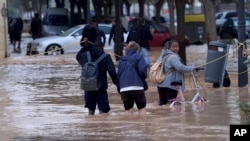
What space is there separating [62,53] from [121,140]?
24.9 m

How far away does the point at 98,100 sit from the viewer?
15.0 meters

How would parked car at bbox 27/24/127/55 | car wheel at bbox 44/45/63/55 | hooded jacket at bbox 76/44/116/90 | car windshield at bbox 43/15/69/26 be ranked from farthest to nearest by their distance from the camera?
car windshield at bbox 43/15/69/26, parked car at bbox 27/24/127/55, car wheel at bbox 44/45/63/55, hooded jacket at bbox 76/44/116/90

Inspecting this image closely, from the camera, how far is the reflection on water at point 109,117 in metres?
12.4

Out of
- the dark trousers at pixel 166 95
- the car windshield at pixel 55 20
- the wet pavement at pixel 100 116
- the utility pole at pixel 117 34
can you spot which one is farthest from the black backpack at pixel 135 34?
the car windshield at pixel 55 20

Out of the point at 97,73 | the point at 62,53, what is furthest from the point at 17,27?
the point at 97,73

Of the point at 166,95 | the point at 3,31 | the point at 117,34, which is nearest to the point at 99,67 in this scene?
the point at 166,95

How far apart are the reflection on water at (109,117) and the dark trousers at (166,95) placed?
0.20 meters

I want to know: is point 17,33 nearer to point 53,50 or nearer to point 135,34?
point 53,50

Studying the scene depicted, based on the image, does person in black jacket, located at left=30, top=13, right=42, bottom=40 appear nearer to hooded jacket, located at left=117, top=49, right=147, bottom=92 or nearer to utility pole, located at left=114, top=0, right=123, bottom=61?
utility pole, located at left=114, top=0, right=123, bottom=61

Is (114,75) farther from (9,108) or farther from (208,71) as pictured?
(208,71)

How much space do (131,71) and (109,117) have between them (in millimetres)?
892

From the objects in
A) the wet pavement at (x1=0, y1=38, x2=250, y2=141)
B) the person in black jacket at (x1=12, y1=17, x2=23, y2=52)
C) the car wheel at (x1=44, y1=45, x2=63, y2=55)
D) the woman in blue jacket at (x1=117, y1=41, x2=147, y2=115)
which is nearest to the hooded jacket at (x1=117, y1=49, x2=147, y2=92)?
the woman in blue jacket at (x1=117, y1=41, x2=147, y2=115)

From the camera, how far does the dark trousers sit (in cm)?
1644

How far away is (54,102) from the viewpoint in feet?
59.9
